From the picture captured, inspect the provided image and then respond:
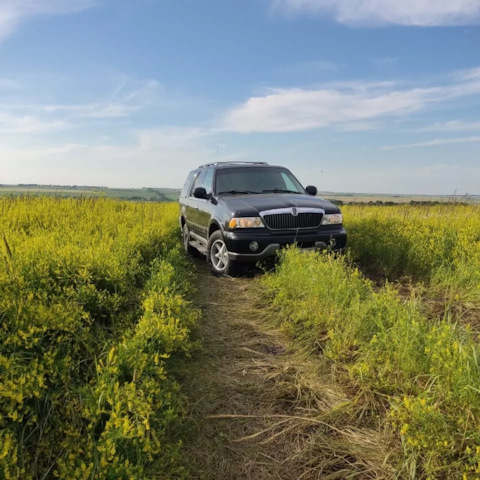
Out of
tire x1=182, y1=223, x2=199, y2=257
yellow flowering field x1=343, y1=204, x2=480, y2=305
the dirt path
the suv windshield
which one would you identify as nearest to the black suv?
the suv windshield

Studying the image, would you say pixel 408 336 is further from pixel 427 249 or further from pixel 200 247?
pixel 200 247

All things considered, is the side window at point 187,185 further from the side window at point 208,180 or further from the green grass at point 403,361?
the green grass at point 403,361

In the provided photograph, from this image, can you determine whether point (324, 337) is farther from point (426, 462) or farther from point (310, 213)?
point (310, 213)

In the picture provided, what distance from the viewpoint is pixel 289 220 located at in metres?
6.46

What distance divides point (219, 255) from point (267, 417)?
442 cm

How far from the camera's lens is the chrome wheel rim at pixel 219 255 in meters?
6.70

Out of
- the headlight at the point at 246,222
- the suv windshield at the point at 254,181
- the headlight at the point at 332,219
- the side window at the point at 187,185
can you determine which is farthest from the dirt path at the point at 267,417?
the side window at the point at 187,185

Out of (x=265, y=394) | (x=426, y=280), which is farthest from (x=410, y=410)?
(x=426, y=280)

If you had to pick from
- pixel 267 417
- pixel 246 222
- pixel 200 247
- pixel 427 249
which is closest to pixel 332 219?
pixel 246 222

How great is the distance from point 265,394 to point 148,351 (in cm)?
97

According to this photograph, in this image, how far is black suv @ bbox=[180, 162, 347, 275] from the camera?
635 cm

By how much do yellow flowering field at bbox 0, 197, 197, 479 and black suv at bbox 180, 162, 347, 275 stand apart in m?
1.68

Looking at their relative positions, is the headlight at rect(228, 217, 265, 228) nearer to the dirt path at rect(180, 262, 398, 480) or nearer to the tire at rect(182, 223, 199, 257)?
the dirt path at rect(180, 262, 398, 480)

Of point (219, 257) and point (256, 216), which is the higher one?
point (256, 216)
